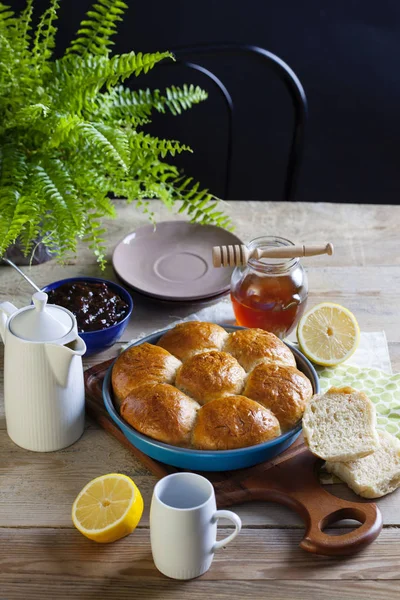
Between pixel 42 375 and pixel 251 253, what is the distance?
1.85 ft

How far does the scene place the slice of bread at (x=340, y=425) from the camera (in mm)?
1253

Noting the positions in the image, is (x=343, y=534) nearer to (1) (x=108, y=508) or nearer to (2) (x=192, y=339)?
(1) (x=108, y=508)

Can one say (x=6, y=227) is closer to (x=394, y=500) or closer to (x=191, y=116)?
(x=394, y=500)

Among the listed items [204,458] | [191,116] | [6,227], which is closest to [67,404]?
A: [204,458]

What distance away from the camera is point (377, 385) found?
1.55m

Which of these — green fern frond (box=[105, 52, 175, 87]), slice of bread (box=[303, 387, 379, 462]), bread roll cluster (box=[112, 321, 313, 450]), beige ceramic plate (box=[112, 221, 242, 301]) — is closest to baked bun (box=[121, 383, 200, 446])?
bread roll cluster (box=[112, 321, 313, 450])

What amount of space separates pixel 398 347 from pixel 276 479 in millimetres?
588

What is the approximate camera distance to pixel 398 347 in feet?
5.61

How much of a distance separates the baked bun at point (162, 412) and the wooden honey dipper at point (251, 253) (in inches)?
14.3

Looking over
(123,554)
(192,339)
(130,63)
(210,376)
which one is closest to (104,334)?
(192,339)

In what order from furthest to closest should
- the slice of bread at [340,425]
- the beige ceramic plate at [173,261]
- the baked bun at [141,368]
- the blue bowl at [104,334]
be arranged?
the beige ceramic plate at [173,261] → the blue bowl at [104,334] → the baked bun at [141,368] → the slice of bread at [340,425]

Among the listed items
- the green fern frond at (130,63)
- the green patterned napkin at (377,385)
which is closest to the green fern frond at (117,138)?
the green fern frond at (130,63)

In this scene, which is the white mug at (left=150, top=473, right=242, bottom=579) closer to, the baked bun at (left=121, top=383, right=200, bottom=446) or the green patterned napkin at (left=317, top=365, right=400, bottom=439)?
the baked bun at (left=121, top=383, right=200, bottom=446)

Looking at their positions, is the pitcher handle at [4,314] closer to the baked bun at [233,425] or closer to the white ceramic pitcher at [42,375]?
the white ceramic pitcher at [42,375]
